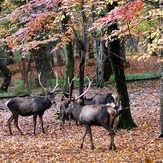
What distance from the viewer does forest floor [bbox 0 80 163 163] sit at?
789cm

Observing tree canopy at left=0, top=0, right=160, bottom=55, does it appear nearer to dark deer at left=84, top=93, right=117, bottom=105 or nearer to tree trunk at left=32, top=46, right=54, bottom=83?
dark deer at left=84, top=93, right=117, bottom=105

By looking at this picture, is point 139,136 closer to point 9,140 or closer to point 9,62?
point 9,140

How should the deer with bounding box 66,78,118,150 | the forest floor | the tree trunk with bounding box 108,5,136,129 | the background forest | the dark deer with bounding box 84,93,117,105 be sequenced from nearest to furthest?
the background forest < the forest floor < the deer with bounding box 66,78,118,150 < the tree trunk with bounding box 108,5,136,129 < the dark deer with bounding box 84,93,117,105

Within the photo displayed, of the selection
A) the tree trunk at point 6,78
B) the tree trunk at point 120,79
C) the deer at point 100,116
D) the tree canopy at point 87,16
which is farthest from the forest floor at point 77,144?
the tree trunk at point 6,78

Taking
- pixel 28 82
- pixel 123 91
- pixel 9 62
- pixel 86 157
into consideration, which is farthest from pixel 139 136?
pixel 9 62

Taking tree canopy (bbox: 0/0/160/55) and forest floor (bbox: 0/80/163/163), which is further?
forest floor (bbox: 0/80/163/163)

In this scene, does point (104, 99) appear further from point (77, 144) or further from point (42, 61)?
point (42, 61)

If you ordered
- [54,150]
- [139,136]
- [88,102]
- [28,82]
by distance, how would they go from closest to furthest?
[54,150]
[139,136]
[88,102]
[28,82]

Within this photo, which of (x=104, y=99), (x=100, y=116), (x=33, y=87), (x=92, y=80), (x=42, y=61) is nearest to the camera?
(x=100, y=116)

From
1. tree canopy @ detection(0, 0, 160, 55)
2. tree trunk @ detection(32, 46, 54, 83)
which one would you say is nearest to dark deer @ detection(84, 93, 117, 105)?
tree canopy @ detection(0, 0, 160, 55)

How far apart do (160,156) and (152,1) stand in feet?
11.6

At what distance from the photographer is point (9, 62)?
103 feet

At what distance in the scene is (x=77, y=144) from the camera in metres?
9.35

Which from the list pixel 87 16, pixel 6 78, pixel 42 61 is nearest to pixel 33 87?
Answer: pixel 6 78
